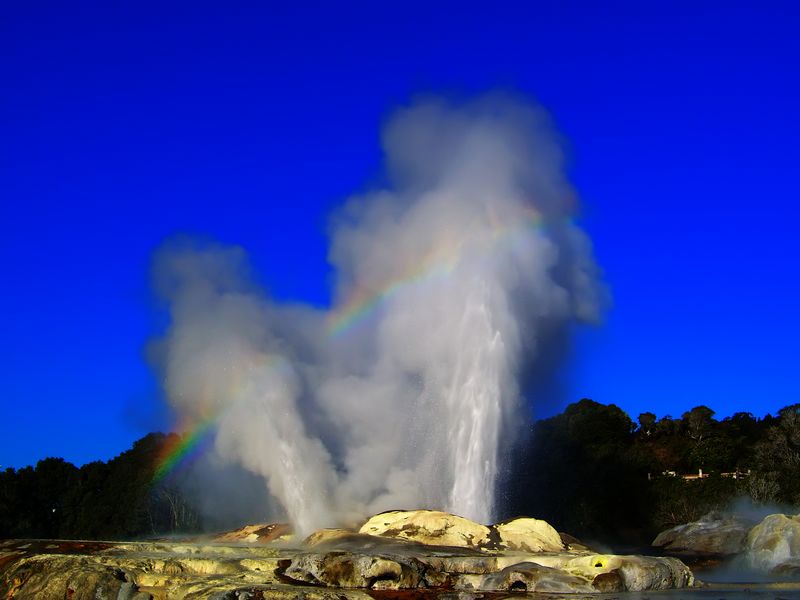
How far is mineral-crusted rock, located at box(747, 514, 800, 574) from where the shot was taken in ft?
88.6

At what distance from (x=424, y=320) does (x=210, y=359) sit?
1013cm

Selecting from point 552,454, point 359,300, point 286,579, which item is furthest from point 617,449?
point 286,579

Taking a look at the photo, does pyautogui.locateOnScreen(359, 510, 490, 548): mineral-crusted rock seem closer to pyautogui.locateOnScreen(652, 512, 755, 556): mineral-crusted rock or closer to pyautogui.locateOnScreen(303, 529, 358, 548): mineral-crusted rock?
pyautogui.locateOnScreen(303, 529, 358, 548): mineral-crusted rock

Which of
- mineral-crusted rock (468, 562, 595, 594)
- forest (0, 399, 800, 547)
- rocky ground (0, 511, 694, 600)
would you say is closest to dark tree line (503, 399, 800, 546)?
forest (0, 399, 800, 547)

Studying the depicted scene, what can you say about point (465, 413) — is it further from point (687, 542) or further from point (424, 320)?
point (687, 542)

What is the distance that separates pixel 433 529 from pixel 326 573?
6.24 m

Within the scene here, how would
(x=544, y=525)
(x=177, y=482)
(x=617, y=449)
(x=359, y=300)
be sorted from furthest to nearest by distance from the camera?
(x=617, y=449), (x=177, y=482), (x=359, y=300), (x=544, y=525)

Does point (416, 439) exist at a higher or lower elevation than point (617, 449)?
lower

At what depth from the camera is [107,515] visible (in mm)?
61594

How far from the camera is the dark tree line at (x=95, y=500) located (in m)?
55.9

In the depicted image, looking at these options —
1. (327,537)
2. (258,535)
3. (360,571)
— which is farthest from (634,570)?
(258,535)

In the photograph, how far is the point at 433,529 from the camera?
26.4 m

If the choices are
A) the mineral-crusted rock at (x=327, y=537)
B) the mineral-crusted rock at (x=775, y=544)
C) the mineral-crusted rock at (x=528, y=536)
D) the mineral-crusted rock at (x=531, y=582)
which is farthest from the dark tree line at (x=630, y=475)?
the mineral-crusted rock at (x=531, y=582)

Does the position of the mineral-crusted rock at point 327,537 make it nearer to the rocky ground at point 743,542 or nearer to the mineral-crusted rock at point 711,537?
the rocky ground at point 743,542
